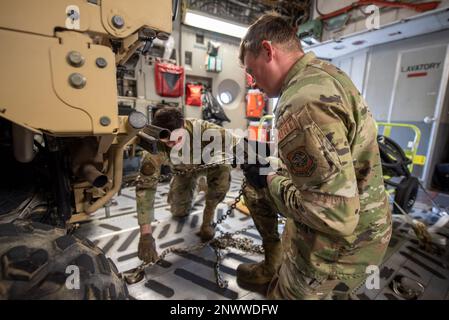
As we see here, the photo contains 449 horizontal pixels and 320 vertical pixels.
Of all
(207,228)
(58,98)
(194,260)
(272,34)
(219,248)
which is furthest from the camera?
(207,228)

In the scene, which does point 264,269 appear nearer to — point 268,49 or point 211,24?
point 268,49

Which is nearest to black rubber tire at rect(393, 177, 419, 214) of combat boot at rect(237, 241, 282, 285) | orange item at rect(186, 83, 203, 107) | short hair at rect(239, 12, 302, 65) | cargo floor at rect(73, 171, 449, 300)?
cargo floor at rect(73, 171, 449, 300)

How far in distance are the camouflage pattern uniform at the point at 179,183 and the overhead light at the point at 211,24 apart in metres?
2.97

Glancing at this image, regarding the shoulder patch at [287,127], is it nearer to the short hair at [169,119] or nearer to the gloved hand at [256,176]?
the gloved hand at [256,176]

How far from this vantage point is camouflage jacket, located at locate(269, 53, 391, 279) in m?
0.78

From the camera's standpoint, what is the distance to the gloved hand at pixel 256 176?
1.39 meters

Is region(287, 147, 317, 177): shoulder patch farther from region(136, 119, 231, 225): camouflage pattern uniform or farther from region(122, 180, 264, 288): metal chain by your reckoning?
region(136, 119, 231, 225): camouflage pattern uniform

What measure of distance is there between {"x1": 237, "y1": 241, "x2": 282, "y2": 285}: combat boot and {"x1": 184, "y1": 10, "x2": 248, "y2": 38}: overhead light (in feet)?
12.7

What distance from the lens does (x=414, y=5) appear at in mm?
2809

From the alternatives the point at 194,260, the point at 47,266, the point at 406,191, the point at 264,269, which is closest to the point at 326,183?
the point at 47,266

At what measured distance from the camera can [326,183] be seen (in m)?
0.79

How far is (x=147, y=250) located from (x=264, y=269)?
2.68 feet

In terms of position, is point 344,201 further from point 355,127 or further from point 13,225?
point 13,225
